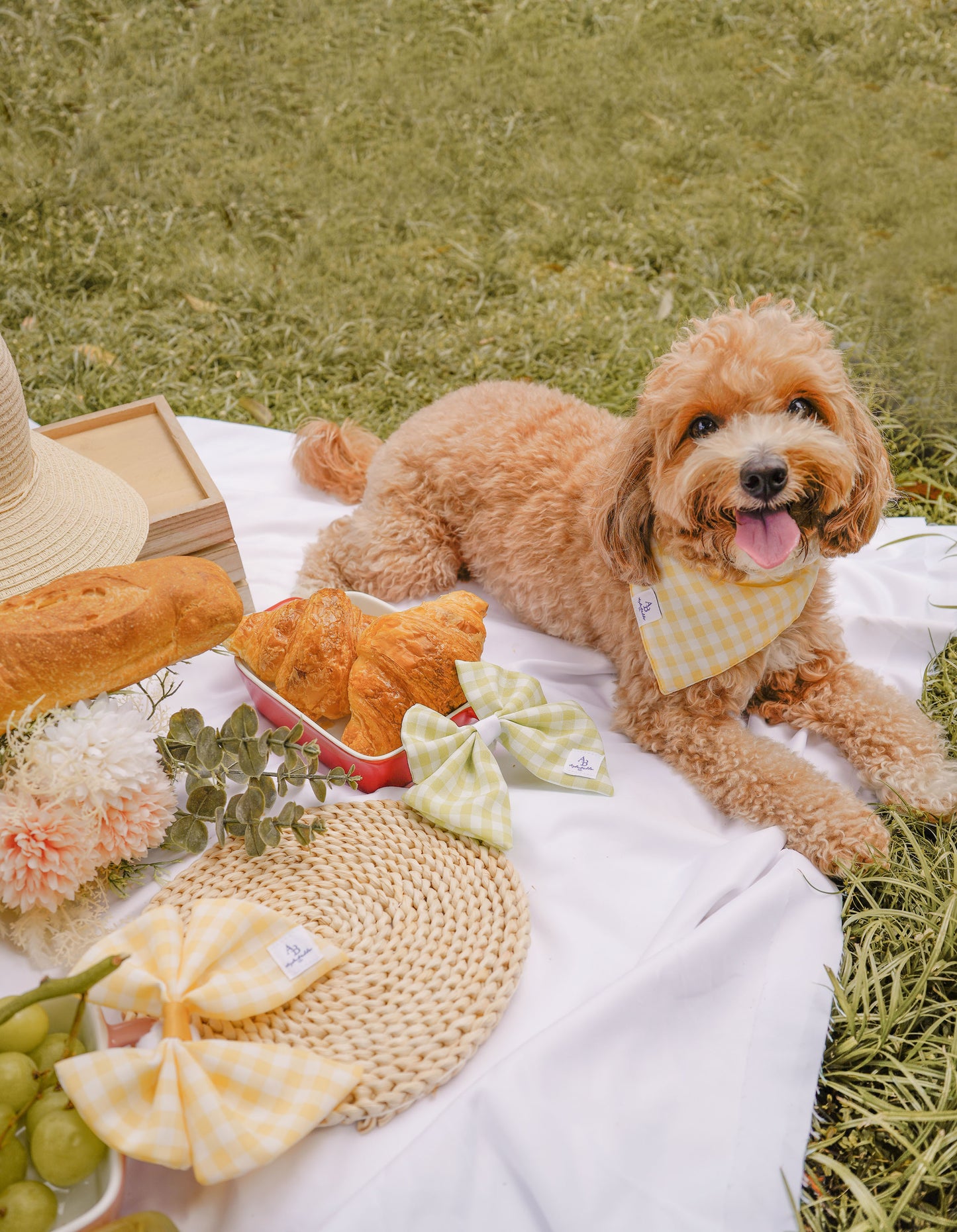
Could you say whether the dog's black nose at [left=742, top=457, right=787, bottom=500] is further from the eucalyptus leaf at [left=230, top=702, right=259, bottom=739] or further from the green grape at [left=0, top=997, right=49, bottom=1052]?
the green grape at [left=0, top=997, right=49, bottom=1052]

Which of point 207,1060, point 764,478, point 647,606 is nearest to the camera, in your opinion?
point 207,1060

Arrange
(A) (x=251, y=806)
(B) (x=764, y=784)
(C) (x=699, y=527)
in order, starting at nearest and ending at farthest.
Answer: (A) (x=251, y=806)
(C) (x=699, y=527)
(B) (x=764, y=784)

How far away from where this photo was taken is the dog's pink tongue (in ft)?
7.48

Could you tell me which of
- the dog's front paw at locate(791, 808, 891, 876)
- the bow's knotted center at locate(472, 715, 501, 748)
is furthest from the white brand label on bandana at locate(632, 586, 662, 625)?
the dog's front paw at locate(791, 808, 891, 876)

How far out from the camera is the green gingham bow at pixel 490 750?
7.70 feet

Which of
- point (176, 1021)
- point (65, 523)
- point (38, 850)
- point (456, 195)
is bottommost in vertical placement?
point (176, 1021)

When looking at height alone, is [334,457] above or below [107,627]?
below

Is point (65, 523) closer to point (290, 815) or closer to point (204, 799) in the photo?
point (204, 799)

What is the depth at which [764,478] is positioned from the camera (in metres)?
2.14

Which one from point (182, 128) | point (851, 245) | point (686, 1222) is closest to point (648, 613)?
point (686, 1222)

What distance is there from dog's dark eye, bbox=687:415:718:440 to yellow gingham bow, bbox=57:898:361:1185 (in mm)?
1470

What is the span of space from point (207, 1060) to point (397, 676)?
106cm

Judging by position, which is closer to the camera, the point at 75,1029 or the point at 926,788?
the point at 75,1029

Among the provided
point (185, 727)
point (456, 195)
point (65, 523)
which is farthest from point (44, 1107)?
point (456, 195)
